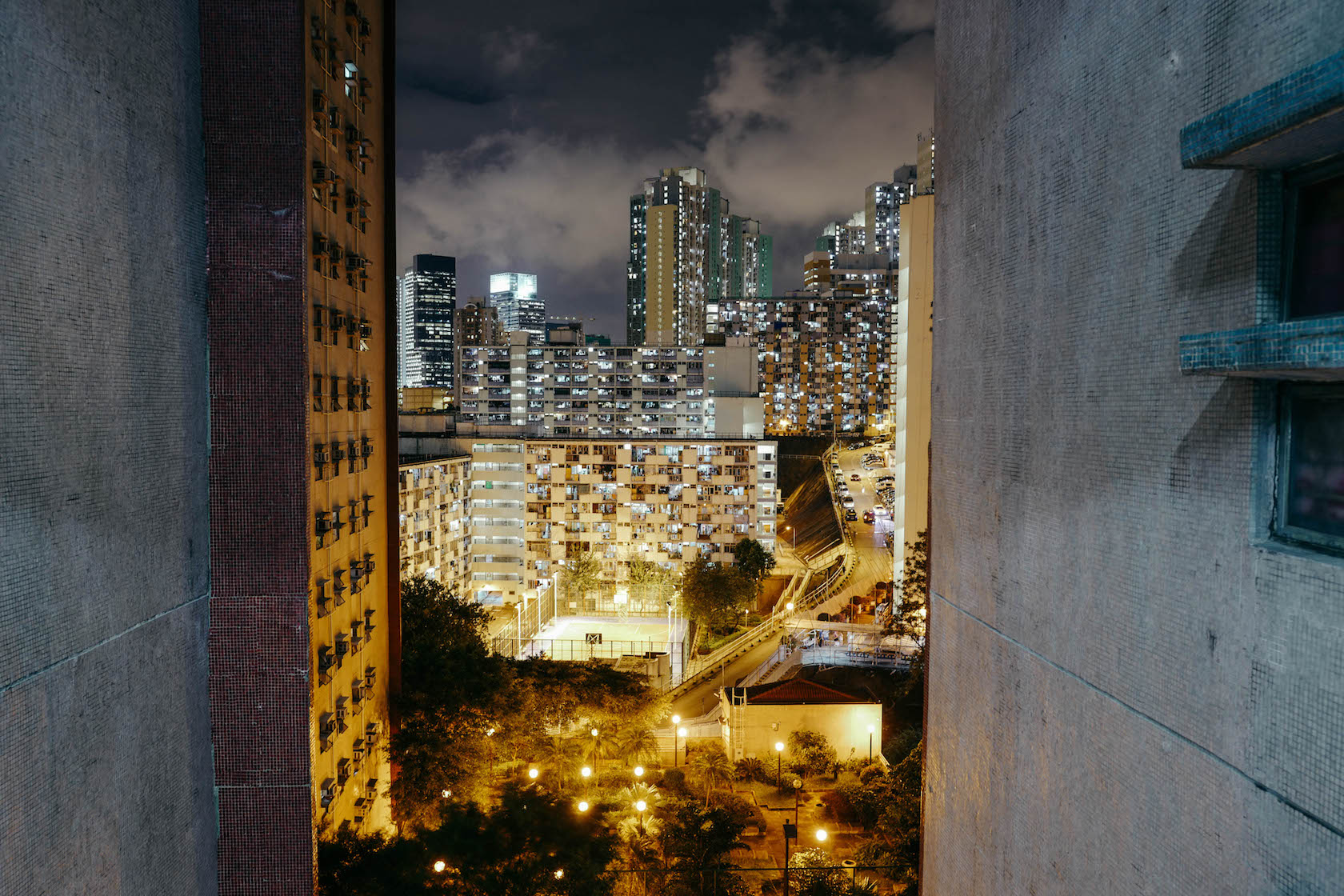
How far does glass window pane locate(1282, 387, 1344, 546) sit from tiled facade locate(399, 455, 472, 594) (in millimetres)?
28193

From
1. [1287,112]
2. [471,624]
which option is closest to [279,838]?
[1287,112]

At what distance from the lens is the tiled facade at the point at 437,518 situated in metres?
30.3

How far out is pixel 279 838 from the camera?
23.9 feet

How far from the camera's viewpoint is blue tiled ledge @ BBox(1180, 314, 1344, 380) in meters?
2.56

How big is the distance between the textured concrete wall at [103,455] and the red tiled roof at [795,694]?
12.3 meters

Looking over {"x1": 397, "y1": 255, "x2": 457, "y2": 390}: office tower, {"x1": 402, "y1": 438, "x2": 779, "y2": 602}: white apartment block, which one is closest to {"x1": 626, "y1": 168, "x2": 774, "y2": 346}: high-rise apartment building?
{"x1": 397, "y1": 255, "x2": 457, "y2": 390}: office tower

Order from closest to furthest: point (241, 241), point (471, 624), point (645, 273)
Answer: point (241, 241) < point (471, 624) < point (645, 273)

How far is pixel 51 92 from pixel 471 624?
14.4 metres

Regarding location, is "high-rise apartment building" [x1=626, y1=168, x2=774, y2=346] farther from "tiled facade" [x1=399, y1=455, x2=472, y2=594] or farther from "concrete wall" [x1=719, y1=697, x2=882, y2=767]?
"concrete wall" [x1=719, y1=697, x2=882, y2=767]

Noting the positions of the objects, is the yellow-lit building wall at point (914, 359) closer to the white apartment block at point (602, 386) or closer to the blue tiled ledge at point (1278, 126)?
the blue tiled ledge at point (1278, 126)

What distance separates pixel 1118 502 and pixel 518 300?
168m

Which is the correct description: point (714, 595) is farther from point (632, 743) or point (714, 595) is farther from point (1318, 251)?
point (1318, 251)

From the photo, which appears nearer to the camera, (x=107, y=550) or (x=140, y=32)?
(x=107, y=550)

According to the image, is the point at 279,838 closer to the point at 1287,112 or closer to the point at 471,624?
the point at 1287,112
